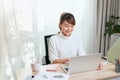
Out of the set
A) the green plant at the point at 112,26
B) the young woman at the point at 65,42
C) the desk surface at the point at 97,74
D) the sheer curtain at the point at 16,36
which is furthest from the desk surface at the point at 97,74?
the green plant at the point at 112,26

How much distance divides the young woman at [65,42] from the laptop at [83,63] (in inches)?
19.4

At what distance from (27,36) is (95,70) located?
5.01 ft

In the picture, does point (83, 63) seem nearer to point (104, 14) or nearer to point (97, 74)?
point (97, 74)

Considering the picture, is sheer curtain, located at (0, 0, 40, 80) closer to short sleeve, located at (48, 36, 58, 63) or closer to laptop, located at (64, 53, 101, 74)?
short sleeve, located at (48, 36, 58, 63)

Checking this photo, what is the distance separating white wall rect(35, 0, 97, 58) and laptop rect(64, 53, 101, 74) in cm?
149

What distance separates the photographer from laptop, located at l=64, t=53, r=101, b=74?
1.71 m

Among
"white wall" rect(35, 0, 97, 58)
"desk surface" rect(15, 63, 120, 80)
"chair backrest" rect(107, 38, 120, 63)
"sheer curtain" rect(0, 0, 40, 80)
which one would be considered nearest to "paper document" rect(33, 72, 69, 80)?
"desk surface" rect(15, 63, 120, 80)

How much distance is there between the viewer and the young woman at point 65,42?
7.49 ft

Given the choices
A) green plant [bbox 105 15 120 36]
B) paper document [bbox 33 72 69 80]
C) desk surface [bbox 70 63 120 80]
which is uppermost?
green plant [bbox 105 15 120 36]

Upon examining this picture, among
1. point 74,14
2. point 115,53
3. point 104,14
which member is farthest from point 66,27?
point 104,14

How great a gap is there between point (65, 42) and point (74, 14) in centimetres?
113

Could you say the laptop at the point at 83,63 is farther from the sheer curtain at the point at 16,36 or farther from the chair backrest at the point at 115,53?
the sheer curtain at the point at 16,36

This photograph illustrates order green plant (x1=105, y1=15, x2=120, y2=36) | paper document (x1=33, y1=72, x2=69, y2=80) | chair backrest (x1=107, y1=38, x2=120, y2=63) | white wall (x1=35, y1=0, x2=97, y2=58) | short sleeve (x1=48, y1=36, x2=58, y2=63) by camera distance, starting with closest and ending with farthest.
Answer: paper document (x1=33, y1=72, x2=69, y2=80) < chair backrest (x1=107, y1=38, x2=120, y2=63) < short sleeve (x1=48, y1=36, x2=58, y2=63) < white wall (x1=35, y1=0, x2=97, y2=58) < green plant (x1=105, y1=15, x2=120, y2=36)

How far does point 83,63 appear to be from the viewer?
1.74 meters
